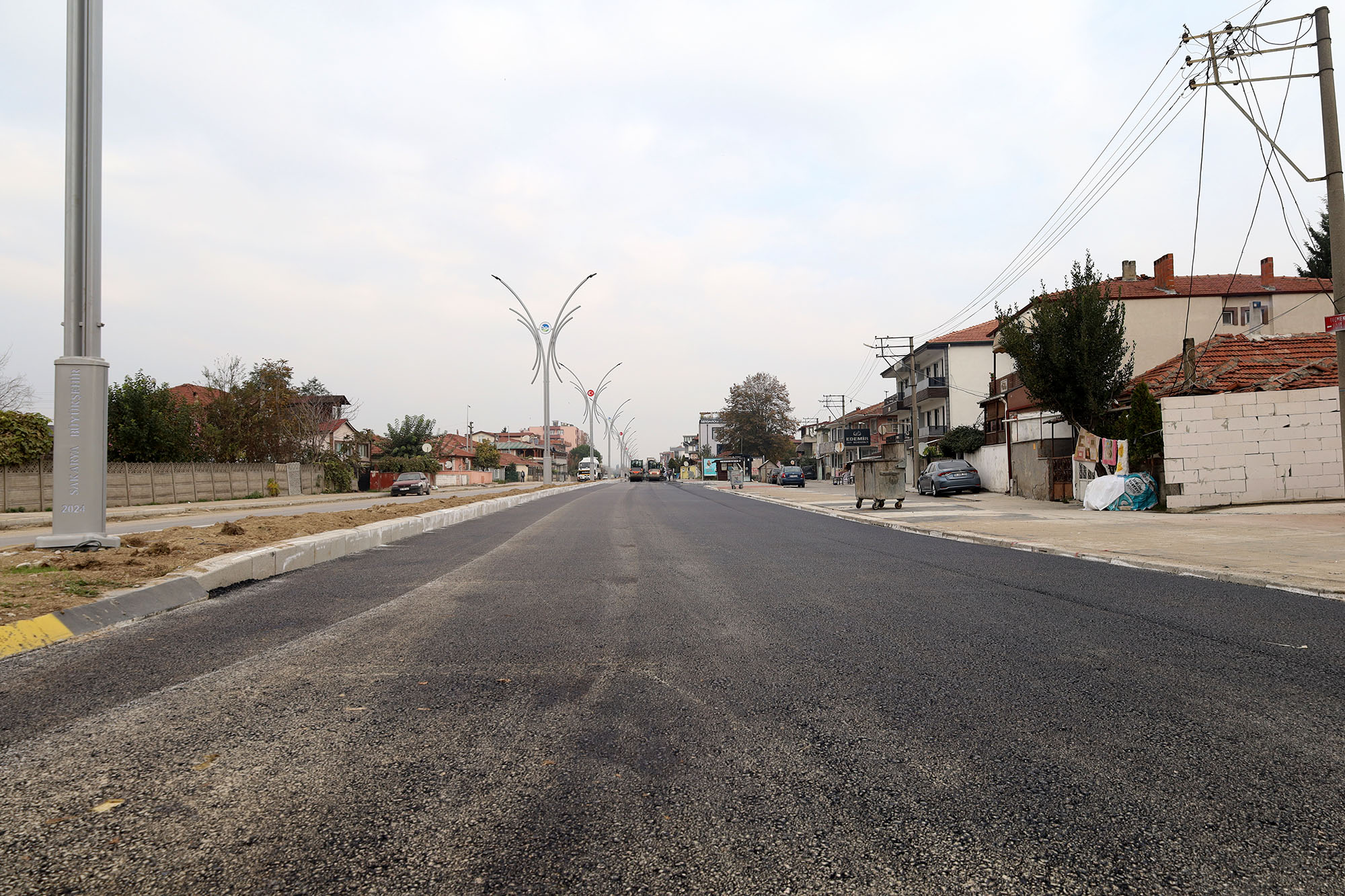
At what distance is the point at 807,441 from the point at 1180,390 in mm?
97626

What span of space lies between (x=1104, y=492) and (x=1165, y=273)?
28.7 metres

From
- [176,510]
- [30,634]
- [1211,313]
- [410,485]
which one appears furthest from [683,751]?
[1211,313]

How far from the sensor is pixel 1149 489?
1930cm

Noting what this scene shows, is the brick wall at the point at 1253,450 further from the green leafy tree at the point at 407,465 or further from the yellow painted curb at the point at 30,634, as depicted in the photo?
the green leafy tree at the point at 407,465

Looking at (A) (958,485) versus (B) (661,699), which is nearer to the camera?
(B) (661,699)

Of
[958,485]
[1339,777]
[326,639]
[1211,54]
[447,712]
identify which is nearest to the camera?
[1339,777]

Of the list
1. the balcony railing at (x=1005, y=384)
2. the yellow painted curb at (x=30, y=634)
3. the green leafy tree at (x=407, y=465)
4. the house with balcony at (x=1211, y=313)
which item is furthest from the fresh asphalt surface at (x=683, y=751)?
the green leafy tree at (x=407, y=465)

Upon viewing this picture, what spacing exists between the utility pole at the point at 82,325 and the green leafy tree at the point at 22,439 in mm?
27694

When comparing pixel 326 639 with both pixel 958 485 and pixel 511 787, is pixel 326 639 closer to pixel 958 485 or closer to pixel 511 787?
pixel 511 787

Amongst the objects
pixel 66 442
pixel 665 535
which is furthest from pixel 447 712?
pixel 665 535

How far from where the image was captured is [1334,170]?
13.5 meters

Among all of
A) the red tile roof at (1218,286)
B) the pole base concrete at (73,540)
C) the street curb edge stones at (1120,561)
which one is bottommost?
the street curb edge stones at (1120,561)

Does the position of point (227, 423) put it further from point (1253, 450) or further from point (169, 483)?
point (1253, 450)

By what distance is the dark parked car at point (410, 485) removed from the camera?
43.9 metres
